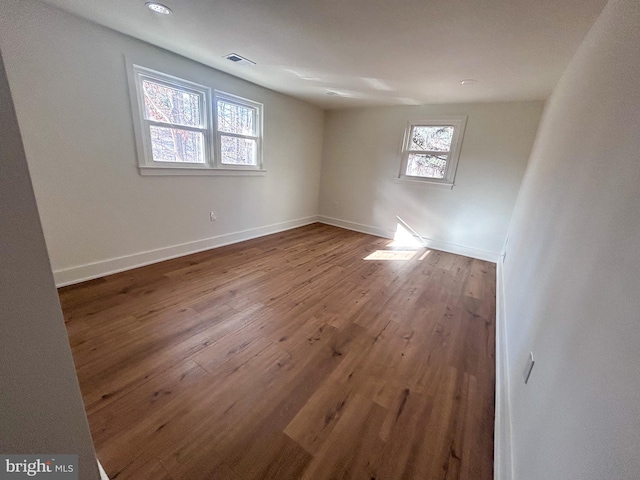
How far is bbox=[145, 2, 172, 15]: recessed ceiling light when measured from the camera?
1.81 m

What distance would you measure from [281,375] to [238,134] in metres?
3.22

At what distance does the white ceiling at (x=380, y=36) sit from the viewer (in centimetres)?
162

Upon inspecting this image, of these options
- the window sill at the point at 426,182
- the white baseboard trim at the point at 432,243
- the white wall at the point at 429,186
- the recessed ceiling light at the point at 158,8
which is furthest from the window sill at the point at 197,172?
the window sill at the point at 426,182

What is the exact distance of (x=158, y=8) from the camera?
1.85 m

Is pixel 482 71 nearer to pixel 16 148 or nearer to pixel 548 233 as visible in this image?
pixel 548 233

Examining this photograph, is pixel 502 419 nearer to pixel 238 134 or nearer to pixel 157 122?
Answer: pixel 157 122

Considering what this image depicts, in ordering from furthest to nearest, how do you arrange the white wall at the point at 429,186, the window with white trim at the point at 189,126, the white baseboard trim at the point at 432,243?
1. the white baseboard trim at the point at 432,243
2. the white wall at the point at 429,186
3. the window with white trim at the point at 189,126

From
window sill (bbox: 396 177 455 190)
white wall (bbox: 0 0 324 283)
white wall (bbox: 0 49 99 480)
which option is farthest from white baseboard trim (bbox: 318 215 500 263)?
white wall (bbox: 0 49 99 480)

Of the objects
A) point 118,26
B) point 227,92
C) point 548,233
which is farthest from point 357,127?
point 548,233

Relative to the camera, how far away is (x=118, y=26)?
85.9 inches

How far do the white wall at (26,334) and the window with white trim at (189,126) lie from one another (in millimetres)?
2485

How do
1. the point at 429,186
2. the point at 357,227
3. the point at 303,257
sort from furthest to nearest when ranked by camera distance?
the point at 357,227 < the point at 429,186 < the point at 303,257

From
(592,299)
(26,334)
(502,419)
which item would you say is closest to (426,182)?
(502,419)

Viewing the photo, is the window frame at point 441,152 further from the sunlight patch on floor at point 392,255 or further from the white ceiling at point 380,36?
the sunlight patch on floor at point 392,255
